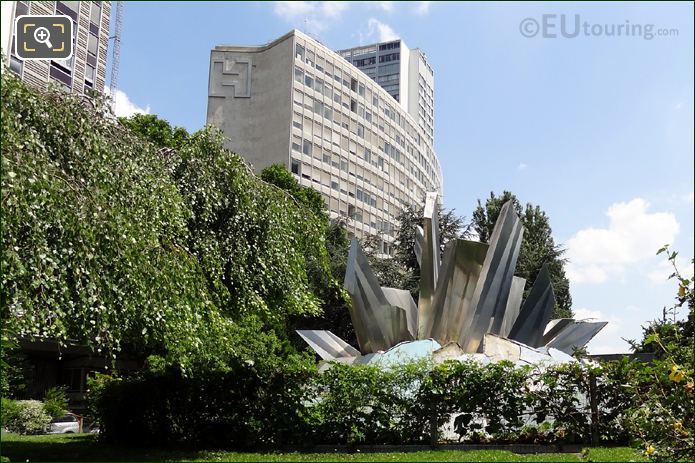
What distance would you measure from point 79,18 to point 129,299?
36.3 meters

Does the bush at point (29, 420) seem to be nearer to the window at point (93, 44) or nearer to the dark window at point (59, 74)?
the dark window at point (59, 74)

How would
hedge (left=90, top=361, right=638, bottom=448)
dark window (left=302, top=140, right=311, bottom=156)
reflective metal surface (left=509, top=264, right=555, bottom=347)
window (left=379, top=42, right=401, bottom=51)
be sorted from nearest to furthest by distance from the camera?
1. hedge (left=90, top=361, right=638, bottom=448)
2. reflective metal surface (left=509, top=264, right=555, bottom=347)
3. dark window (left=302, top=140, right=311, bottom=156)
4. window (left=379, top=42, right=401, bottom=51)

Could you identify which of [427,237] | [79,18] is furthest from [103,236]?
[79,18]

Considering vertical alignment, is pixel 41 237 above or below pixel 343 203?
below

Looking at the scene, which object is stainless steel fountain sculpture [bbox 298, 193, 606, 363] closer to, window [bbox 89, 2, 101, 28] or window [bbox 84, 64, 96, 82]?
window [bbox 84, 64, 96, 82]

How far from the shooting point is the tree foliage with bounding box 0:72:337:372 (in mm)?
8023

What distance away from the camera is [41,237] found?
802 cm

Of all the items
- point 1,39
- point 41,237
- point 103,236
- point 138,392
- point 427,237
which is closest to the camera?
point 1,39

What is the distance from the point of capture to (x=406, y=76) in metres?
90.2

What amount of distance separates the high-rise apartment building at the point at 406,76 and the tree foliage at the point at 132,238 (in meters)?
76.1

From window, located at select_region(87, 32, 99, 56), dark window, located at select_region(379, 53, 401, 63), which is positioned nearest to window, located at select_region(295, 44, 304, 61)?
window, located at select_region(87, 32, 99, 56)

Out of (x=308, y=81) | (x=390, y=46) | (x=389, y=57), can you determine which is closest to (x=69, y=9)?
(x=308, y=81)

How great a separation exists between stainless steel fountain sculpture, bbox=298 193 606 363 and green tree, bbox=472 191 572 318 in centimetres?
1559

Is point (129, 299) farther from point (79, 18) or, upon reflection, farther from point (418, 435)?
point (79, 18)
